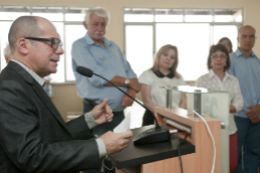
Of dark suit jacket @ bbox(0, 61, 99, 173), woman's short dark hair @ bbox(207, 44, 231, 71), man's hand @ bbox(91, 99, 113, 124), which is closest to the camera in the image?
dark suit jacket @ bbox(0, 61, 99, 173)

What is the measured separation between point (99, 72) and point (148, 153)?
3.37 feet

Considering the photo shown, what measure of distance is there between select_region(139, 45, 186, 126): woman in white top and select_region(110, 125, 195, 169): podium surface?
1.08m

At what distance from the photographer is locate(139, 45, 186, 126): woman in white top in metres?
2.15

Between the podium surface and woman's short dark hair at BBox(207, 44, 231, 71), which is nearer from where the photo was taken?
the podium surface

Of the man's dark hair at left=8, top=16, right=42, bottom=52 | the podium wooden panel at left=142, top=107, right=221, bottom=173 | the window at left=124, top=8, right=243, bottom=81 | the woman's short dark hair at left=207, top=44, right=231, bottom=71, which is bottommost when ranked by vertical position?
the podium wooden panel at left=142, top=107, right=221, bottom=173

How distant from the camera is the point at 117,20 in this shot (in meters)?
5.46

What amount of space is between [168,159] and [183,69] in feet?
15.4

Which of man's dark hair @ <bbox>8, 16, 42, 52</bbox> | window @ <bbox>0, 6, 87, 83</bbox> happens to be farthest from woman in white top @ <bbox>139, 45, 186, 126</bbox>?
window @ <bbox>0, 6, 87, 83</bbox>

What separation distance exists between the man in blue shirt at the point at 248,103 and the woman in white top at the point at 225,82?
0.03 metres

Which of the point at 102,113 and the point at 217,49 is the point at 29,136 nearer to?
the point at 102,113

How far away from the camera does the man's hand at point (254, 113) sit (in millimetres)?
1291

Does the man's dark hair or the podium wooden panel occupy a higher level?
the man's dark hair

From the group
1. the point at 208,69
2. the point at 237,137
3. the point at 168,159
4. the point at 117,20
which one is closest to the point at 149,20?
the point at 117,20

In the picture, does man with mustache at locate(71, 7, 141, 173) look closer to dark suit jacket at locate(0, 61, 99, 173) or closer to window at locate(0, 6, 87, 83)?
dark suit jacket at locate(0, 61, 99, 173)
